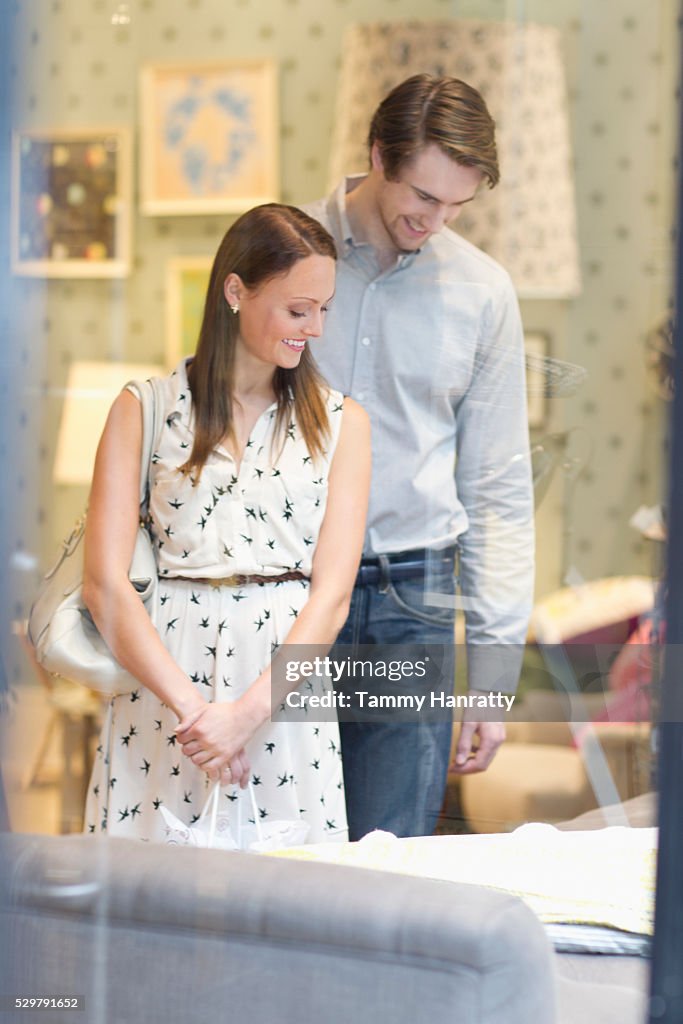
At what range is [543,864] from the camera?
130 centimetres

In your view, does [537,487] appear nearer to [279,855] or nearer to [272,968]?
[279,855]

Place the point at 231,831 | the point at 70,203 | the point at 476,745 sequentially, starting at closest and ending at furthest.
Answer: the point at 70,203
the point at 231,831
the point at 476,745

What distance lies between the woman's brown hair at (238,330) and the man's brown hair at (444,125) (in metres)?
0.12

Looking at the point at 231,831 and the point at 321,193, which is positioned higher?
the point at 321,193

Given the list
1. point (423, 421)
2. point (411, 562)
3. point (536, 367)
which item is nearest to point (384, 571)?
point (411, 562)

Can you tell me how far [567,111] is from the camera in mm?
1292

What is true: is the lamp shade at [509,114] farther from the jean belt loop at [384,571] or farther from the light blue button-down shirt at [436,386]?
the jean belt loop at [384,571]

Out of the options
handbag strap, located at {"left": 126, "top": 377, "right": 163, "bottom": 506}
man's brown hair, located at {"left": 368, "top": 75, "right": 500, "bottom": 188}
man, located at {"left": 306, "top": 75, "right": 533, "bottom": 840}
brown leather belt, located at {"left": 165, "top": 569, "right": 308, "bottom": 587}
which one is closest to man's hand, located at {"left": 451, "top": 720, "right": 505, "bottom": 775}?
man, located at {"left": 306, "top": 75, "right": 533, "bottom": 840}

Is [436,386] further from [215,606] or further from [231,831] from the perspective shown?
[231,831]

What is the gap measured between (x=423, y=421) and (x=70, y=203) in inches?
16.5

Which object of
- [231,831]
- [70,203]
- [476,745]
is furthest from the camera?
[476,745]

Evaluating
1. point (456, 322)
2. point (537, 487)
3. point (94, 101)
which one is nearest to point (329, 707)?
point (537, 487)

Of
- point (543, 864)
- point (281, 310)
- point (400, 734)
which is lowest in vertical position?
point (543, 864)

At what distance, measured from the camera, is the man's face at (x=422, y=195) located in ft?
4.26
